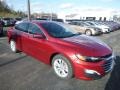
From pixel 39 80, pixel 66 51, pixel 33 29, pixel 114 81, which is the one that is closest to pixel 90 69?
pixel 66 51

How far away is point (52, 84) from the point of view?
4.95m

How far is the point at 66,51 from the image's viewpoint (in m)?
5.07

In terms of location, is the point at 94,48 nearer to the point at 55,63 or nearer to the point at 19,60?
the point at 55,63

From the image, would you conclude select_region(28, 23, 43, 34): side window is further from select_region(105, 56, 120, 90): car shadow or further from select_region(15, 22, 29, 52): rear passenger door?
select_region(105, 56, 120, 90): car shadow

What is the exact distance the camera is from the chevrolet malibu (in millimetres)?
4789

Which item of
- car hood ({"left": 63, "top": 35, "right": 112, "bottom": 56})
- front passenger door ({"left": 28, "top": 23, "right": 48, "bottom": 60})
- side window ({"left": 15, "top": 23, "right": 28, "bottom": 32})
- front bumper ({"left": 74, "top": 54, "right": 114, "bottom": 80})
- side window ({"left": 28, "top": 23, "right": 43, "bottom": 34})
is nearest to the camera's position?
front bumper ({"left": 74, "top": 54, "right": 114, "bottom": 80})

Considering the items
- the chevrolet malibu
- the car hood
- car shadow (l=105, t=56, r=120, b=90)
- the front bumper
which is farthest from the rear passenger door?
car shadow (l=105, t=56, r=120, b=90)

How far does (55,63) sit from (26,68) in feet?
3.93

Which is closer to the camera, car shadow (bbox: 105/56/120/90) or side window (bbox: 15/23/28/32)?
car shadow (bbox: 105/56/120/90)

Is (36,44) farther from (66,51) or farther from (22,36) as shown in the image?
(66,51)

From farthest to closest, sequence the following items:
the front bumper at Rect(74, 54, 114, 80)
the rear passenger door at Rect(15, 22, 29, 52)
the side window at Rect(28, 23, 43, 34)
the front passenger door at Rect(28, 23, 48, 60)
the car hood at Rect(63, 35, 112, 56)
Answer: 1. the rear passenger door at Rect(15, 22, 29, 52)
2. the side window at Rect(28, 23, 43, 34)
3. the front passenger door at Rect(28, 23, 48, 60)
4. the car hood at Rect(63, 35, 112, 56)
5. the front bumper at Rect(74, 54, 114, 80)

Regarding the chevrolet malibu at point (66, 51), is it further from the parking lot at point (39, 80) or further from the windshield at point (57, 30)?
the parking lot at point (39, 80)

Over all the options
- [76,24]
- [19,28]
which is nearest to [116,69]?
[19,28]

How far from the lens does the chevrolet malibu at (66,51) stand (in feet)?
15.7
